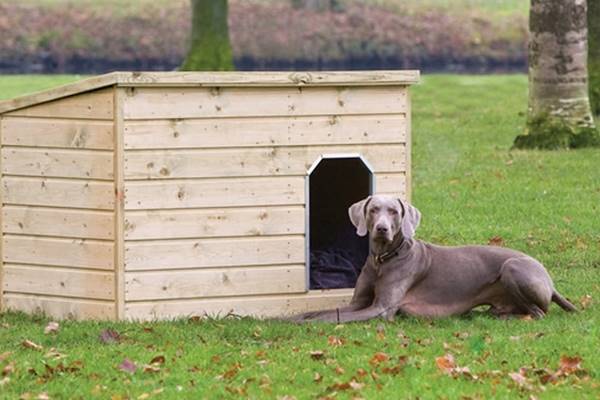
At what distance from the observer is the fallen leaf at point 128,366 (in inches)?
304

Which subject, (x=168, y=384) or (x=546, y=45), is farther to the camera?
(x=546, y=45)

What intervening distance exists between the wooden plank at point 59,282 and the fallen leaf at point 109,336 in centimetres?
61

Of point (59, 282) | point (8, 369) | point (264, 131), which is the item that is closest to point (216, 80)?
point (264, 131)

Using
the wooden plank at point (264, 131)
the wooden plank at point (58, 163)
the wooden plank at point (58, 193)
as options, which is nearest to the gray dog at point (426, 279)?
the wooden plank at point (264, 131)

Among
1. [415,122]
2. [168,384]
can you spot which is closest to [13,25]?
[415,122]

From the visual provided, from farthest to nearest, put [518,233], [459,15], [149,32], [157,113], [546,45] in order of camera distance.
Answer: [459,15], [149,32], [546,45], [518,233], [157,113]

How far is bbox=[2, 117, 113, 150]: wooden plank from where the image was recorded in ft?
30.6

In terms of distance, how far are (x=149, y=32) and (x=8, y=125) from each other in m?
26.0

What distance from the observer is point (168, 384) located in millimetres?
7430

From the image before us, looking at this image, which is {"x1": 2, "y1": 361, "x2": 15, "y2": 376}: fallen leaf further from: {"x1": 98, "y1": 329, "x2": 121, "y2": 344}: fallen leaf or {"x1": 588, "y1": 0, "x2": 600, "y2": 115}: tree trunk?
{"x1": 588, "y1": 0, "x2": 600, "y2": 115}: tree trunk

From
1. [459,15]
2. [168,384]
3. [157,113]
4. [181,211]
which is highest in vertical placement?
[459,15]

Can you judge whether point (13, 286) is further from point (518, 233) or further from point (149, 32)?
point (149, 32)

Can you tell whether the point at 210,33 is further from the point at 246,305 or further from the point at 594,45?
the point at 246,305

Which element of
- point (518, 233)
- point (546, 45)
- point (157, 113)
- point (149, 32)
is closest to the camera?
point (157, 113)
